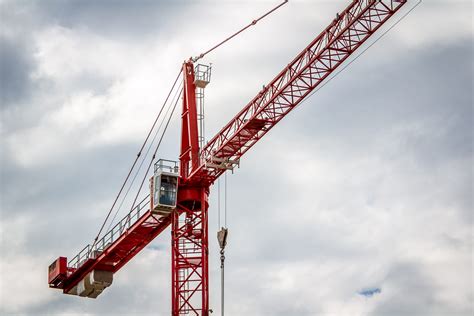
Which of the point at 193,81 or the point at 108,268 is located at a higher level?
the point at 193,81

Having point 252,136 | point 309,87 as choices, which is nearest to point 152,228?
point 252,136

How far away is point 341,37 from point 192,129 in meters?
13.3

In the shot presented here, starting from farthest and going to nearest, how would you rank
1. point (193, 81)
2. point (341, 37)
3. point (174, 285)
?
point (193, 81), point (174, 285), point (341, 37)

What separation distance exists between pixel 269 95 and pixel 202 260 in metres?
11.8

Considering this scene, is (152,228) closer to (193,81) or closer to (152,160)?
(152,160)

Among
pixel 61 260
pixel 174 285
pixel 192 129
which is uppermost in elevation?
pixel 192 129

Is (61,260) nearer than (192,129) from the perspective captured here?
No

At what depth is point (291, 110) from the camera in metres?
69.8

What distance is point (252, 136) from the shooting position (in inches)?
2785

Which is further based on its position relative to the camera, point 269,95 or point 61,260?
point 61,260

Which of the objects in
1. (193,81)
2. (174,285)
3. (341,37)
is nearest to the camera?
(341,37)

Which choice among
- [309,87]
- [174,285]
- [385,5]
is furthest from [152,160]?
[385,5]

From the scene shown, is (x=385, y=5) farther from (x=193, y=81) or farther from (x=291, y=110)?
(x=193, y=81)

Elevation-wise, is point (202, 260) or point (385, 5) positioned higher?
point (385, 5)
